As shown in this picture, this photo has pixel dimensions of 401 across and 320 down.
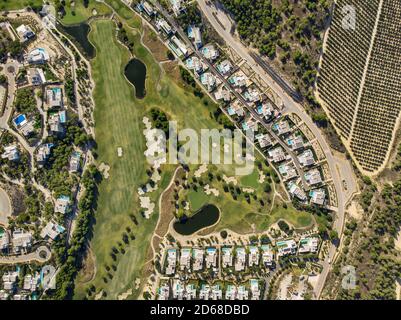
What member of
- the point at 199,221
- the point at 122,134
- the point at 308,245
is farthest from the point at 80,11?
the point at 308,245

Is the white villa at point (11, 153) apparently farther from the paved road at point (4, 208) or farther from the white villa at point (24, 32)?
the white villa at point (24, 32)

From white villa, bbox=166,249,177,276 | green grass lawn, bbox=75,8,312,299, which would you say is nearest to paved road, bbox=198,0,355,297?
green grass lawn, bbox=75,8,312,299

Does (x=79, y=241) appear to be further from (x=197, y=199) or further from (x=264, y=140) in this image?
(x=264, y=140)

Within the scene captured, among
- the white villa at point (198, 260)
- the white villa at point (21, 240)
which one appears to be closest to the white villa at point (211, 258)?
the white villa at point (198, 260)
